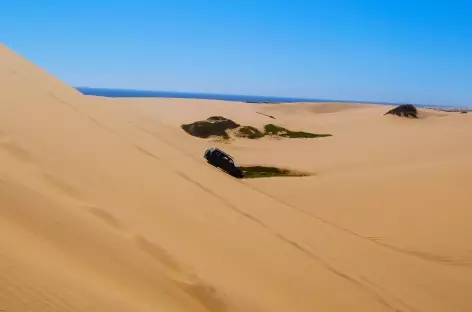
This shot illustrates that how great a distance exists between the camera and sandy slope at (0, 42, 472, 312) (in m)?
3.30

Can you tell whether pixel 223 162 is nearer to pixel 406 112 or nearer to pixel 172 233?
pixel 172 233

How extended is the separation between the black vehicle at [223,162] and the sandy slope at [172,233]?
1.83m

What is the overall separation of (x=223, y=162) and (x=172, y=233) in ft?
27.1

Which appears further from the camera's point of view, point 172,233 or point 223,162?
point 223,162

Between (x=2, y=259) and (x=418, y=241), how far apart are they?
7.11 metres

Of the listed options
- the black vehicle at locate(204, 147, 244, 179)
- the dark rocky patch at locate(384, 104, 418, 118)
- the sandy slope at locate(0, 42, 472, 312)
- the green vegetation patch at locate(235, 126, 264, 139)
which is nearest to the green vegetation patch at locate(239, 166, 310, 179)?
the black vehicle at locate(204, 147, 244, 179)

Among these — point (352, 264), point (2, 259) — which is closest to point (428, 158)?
point (352, 264)

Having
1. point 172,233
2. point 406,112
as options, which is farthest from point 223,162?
point 406,112

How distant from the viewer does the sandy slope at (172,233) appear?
3303 millimetres

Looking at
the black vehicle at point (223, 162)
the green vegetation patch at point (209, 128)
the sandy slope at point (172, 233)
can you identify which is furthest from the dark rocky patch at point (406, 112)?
the black vehicle at point (223, 162)

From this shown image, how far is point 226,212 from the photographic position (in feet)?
19.6

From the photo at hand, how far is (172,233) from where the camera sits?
4570 millimetres

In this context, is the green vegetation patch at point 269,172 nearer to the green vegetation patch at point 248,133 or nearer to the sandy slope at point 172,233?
the sandy slope at point 172,233

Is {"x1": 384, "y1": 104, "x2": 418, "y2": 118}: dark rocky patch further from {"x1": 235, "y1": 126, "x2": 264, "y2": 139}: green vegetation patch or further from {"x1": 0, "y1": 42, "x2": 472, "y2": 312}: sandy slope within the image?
{"x1": 0, "y1": 42, "x2": 472, "y2": 312}: sandy slope
